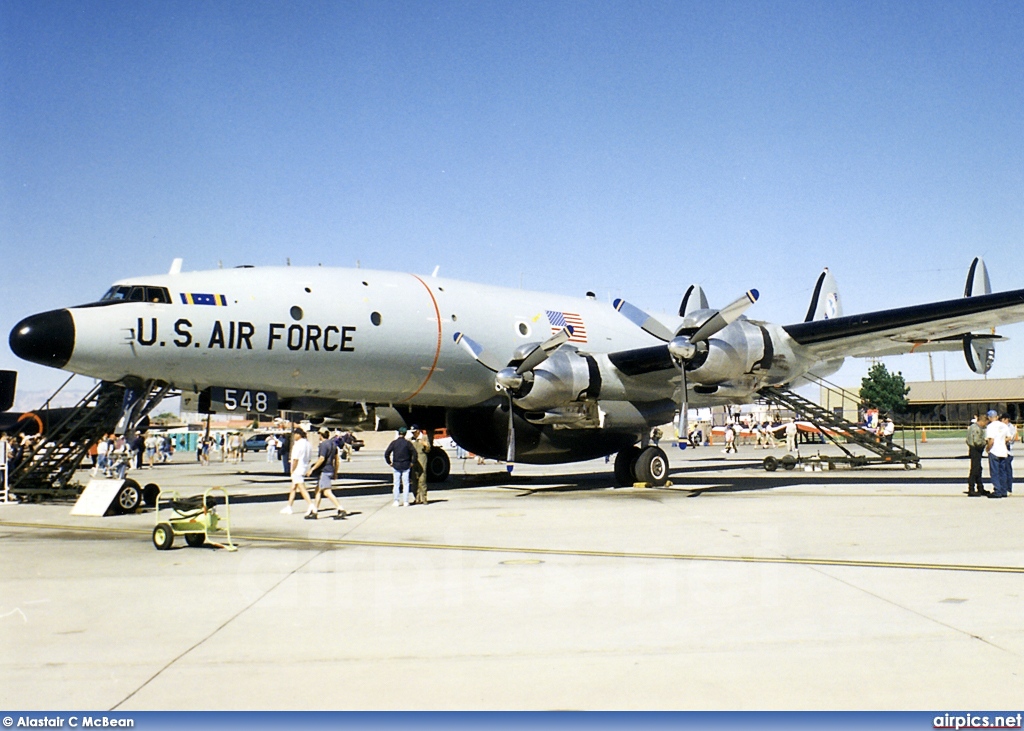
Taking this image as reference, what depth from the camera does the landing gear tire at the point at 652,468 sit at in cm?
1864

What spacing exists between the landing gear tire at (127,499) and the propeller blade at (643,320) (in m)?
9.88

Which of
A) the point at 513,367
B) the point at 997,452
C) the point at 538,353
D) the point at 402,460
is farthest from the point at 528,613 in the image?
the point at 997,452

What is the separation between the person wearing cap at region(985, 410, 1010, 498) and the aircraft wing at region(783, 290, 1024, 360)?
2138 mm

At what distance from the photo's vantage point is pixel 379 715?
415 centimetres

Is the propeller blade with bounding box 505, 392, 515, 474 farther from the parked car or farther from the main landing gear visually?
the parked car

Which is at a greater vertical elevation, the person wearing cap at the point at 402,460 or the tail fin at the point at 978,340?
the tail fin at the point at 978,340

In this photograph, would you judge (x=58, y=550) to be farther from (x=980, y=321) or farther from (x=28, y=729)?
(x=980, y=321)

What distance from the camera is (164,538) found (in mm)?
10070

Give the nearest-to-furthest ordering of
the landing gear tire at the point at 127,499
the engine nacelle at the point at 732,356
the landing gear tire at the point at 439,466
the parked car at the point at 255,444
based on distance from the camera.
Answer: the landing gear tire at the point at 127,499 → the engine nacelle at the point at 732,356 → the landing gear tire at the point at 439,466 → the parked car at the point at 255,444

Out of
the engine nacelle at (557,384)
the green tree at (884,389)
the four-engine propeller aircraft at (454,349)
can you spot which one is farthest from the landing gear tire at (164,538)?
the green tree at (884,389)

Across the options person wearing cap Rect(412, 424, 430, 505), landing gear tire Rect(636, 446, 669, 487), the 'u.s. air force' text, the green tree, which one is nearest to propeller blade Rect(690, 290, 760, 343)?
landing gear tire Rect(636, 446, 669, 487)

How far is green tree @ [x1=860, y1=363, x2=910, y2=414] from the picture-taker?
321 feet

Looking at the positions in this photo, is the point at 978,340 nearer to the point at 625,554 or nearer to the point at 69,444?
the point at 625,554

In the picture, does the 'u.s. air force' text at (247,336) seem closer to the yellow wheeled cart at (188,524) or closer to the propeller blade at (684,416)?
the yellow wheeled cart at (188,524)
